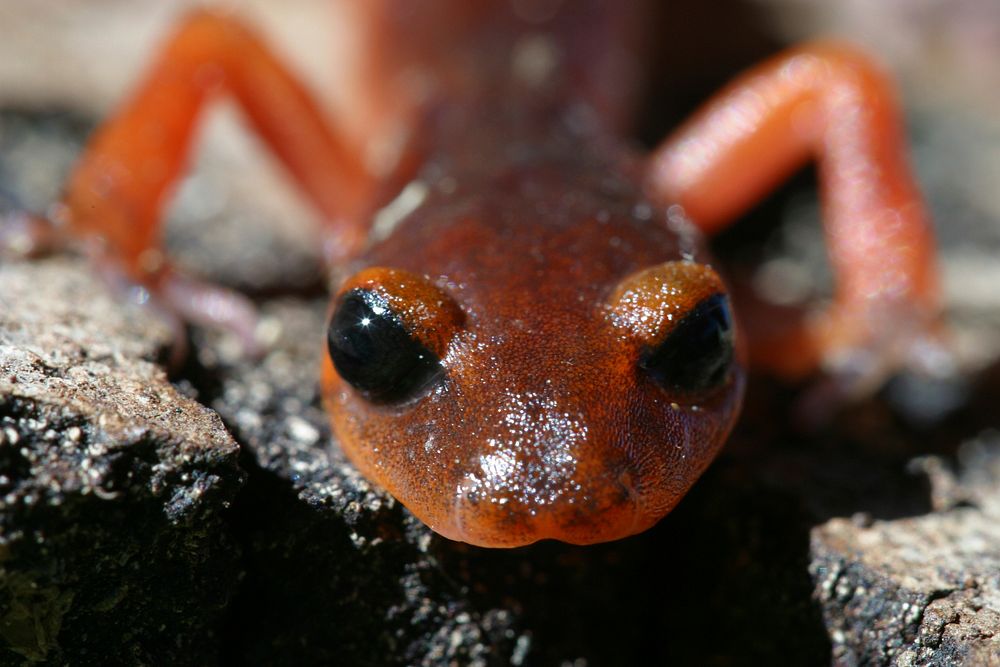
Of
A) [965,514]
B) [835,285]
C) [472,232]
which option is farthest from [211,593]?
[835,285]

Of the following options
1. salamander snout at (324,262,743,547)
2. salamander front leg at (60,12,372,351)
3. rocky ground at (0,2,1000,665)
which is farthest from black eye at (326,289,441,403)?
salamander front leg at (60,12,372,351)

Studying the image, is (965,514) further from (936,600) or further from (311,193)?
(311,193)

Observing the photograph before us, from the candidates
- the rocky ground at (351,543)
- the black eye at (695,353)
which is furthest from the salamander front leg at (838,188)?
the black eye at (695,353)

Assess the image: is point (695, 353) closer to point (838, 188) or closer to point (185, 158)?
point (838, 188)

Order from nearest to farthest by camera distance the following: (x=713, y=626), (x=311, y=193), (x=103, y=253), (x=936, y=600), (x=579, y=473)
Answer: (x=579, y=473) < (x=936, y=600) < (x=713, y=626) < (x=103, y=253) < (x=311, y=193)

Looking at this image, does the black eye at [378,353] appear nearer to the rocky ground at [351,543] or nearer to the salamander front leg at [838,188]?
the rocky ground at [351,543]

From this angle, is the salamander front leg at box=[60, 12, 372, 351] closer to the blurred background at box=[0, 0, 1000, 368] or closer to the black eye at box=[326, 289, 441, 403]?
the blurred background at box=[0, 0, 1000, 368]

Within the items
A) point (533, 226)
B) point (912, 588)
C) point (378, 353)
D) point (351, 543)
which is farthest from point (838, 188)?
point (351, 543)
